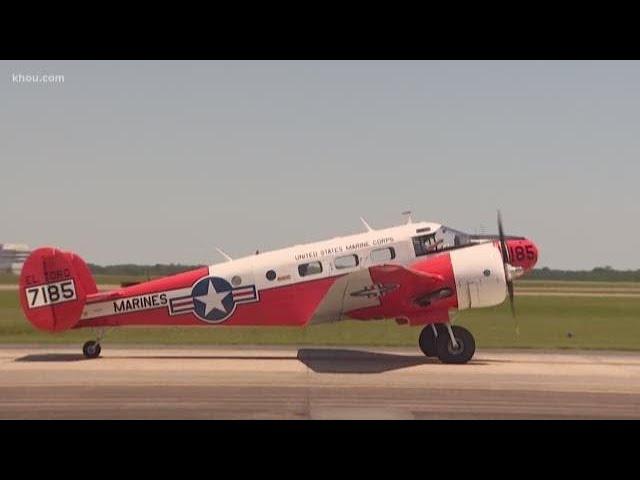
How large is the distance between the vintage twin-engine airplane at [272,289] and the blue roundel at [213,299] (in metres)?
0.03

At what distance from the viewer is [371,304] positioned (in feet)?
66.0

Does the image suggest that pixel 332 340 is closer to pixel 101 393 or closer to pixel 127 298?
pixel 127 298

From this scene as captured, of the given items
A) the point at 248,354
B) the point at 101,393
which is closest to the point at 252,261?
the point at 248,354

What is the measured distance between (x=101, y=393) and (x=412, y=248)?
946 centimetres

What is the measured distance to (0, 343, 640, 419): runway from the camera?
12617 mm

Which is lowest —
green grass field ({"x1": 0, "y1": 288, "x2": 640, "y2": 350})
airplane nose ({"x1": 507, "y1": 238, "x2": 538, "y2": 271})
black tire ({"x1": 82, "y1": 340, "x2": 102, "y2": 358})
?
green grass field ({"x1": 0, "y1": 288, "x2": 640, "y2": 350})

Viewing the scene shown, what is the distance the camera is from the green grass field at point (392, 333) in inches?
1057

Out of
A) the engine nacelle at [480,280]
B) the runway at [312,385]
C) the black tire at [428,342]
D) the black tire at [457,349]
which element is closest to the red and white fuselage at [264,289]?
the engine nacelle at [480,280]

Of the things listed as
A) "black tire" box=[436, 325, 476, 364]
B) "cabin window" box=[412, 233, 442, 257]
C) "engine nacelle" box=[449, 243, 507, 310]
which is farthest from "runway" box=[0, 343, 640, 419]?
"cabin window" box=[412, 233, 442, 257]

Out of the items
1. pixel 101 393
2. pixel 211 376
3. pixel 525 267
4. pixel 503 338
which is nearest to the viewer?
pixel 101 393

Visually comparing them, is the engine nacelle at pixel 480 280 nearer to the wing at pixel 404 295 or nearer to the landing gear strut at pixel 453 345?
the wing at pixel 404 295

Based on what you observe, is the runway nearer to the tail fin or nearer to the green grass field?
the tail fin

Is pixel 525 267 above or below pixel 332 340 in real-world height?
above
